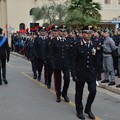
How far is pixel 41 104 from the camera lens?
10.1m

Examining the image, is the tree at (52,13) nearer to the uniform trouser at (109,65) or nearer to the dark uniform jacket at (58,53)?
the uniform trouser at (109,65)

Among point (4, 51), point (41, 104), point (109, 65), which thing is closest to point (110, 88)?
point (109, 65)

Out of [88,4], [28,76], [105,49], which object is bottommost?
[28,76]

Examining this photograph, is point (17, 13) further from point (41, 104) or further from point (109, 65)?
point (41, 104)

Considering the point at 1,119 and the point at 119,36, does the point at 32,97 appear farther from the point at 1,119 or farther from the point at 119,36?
the point at 119,36

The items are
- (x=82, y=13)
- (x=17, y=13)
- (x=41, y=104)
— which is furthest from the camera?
(x=17, y=13)

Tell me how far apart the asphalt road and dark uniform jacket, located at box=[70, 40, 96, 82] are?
37.7 inches

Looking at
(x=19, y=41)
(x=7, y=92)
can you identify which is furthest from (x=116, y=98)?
(x=19, y=41)

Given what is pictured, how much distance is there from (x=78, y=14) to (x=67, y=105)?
59.5 ft

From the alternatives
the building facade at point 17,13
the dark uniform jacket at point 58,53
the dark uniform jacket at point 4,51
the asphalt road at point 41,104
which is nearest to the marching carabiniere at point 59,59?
the dark uniform jacket at point 58,53

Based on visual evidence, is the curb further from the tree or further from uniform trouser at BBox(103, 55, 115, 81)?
the tree

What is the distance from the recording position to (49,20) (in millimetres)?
40094

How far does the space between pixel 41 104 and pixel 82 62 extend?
7.13 ft

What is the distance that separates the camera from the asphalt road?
8.74m
